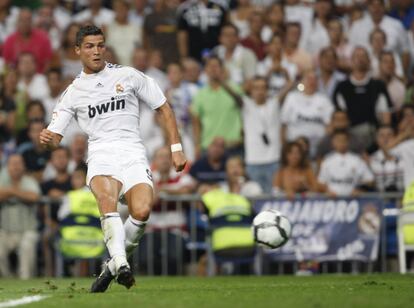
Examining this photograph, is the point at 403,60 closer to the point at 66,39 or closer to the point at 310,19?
the point at 310,19

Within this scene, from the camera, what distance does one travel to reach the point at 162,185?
18.1m

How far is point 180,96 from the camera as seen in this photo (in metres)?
20.1

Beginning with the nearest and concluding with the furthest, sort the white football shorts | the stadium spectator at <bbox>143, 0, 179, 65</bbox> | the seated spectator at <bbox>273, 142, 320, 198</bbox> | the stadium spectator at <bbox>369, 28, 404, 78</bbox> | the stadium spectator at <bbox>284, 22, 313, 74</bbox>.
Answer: the white football shorts → the seated spectator at <bbox>273, 142, 320, 198</bbox> → the stadium spectator at <bbox>369, 28, 404, 78</bbox> → the stadium spectator at <bbox>284, 22, 313, 74</bbox> → the stadium spectator at <bbox>143, 0, 179, 65</bbox>

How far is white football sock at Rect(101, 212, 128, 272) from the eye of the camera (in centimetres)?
1031

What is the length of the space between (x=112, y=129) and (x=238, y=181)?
6.56 meters

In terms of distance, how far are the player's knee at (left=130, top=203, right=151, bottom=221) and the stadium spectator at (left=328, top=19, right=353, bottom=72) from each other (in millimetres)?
10191

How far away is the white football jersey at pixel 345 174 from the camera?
18.4 metres

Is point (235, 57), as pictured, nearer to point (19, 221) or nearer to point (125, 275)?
point (19, 221)

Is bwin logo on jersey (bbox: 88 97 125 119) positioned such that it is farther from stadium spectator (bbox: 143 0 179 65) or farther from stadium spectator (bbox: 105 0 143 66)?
stadium spectator (bbox: 143 0 179 65)

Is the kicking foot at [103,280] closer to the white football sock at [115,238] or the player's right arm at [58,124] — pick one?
the white football sock at [115,238]

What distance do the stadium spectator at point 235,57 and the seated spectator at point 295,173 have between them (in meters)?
2.62

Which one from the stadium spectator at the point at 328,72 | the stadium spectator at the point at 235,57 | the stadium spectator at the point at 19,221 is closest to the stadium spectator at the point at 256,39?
the stadium spectator at the point at 235,57

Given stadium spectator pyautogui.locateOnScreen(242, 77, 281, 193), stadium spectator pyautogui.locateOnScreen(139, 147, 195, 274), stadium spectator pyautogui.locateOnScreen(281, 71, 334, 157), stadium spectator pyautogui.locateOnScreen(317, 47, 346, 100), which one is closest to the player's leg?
stadium spectator pyautogui.locateOnScreen(139, 147, 195, 274)

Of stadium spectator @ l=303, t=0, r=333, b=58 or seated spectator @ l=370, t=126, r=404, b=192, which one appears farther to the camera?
stadium spectator @ l=303, t=0, r=333, b=58
